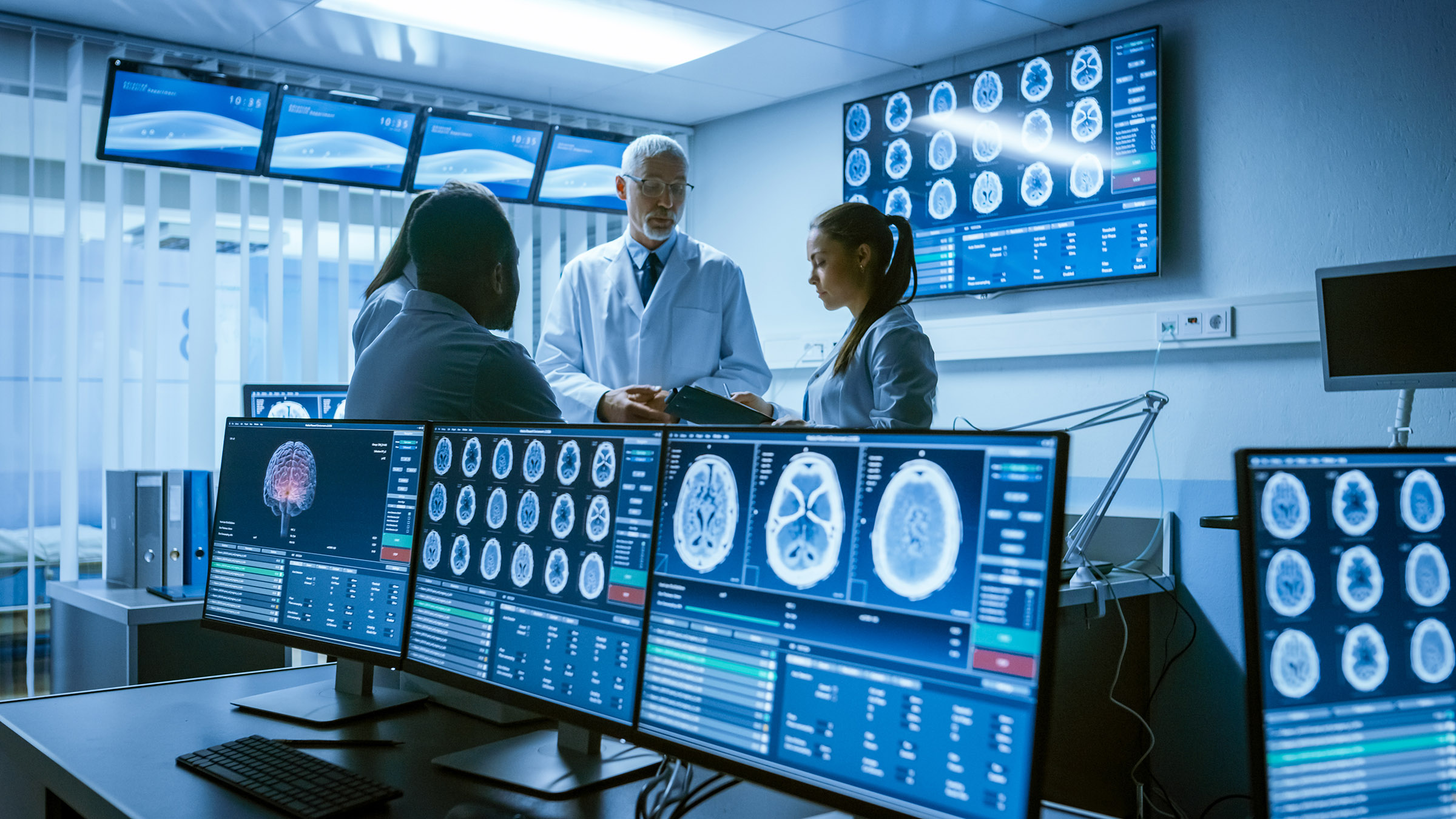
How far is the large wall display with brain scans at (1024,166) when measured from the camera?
3.09m

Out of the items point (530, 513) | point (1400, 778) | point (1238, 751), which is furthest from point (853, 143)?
point (1400, 778)

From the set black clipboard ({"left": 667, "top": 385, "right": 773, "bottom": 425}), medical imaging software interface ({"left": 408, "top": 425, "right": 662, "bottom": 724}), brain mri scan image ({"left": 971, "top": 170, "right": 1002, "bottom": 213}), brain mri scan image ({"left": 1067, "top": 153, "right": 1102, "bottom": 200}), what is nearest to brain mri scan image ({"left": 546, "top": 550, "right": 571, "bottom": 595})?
medical imaging software interface ({"left": 408, "top": 425, "right": 662, "bottom": 724})

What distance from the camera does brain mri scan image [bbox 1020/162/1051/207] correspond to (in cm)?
330

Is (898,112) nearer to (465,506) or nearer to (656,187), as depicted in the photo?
(656,187)

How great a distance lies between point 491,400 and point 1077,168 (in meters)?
2.31

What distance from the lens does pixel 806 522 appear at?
0.94 metres

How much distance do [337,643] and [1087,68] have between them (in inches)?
108

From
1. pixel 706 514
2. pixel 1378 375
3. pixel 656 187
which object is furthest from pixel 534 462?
pixel 1378 375

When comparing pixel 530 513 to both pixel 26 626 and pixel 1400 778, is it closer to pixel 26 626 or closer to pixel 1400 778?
pixel 1400 778

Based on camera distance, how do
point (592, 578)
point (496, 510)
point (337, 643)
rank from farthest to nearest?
point (337, 643)
point (496, 510)
point (592, 578)

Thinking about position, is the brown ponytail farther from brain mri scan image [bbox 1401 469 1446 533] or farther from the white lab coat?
brain mri scan image [bbox 1401 469 1446 533]

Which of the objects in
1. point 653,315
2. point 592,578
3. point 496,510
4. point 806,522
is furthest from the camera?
point 653,315

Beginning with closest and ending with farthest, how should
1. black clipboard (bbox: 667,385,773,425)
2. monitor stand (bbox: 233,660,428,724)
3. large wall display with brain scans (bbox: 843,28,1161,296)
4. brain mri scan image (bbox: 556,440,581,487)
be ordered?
brain mri scan image (bbox: 556,440,581,487) < monitor stand (bbox: 233,660,428,724) < black clipboard (bbox: 667,385,773,425) < large wall display with brain scans (bbox: 843,28,1161,296)

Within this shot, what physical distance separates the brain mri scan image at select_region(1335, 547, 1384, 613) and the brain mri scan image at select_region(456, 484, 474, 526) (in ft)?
3.01
